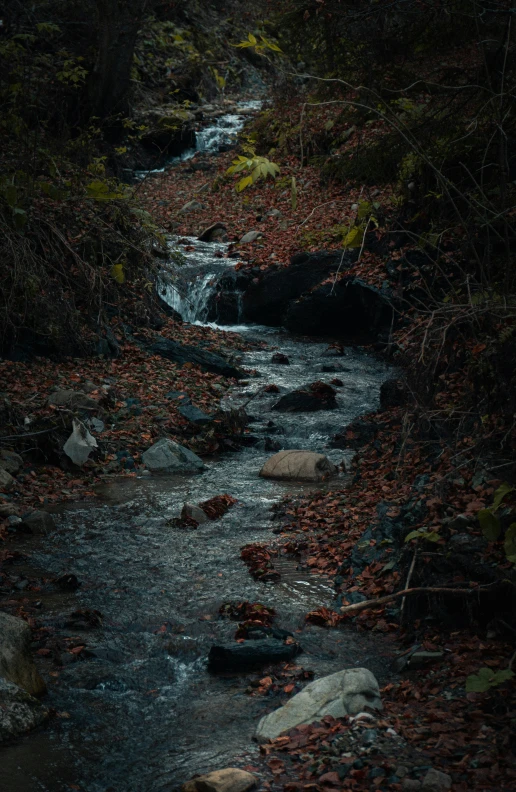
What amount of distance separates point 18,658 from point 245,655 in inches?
49.8

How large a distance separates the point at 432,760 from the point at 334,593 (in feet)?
6.85

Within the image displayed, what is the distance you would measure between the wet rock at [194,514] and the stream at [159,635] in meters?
0.13

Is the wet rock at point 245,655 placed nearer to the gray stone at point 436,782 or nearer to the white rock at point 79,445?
the gray stone at point 436,782

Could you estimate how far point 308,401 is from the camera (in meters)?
10.1

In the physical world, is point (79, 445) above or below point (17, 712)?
below

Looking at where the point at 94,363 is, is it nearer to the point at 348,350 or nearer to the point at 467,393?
the point at 348,350

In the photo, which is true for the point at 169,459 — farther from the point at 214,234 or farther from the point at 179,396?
the point at 214,234

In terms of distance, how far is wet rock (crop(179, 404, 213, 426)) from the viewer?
9.19 m

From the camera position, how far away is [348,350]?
12.7 m

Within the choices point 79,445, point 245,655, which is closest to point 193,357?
point 79,445

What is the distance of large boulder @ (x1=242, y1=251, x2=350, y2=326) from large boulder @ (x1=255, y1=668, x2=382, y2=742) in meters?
10.3

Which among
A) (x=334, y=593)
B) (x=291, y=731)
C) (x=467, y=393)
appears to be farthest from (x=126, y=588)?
(x=467, y=393)

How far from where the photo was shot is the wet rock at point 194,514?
6.65m

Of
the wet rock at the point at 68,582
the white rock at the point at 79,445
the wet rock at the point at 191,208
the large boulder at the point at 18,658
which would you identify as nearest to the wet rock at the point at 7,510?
the wet rock at the point at 68,582
